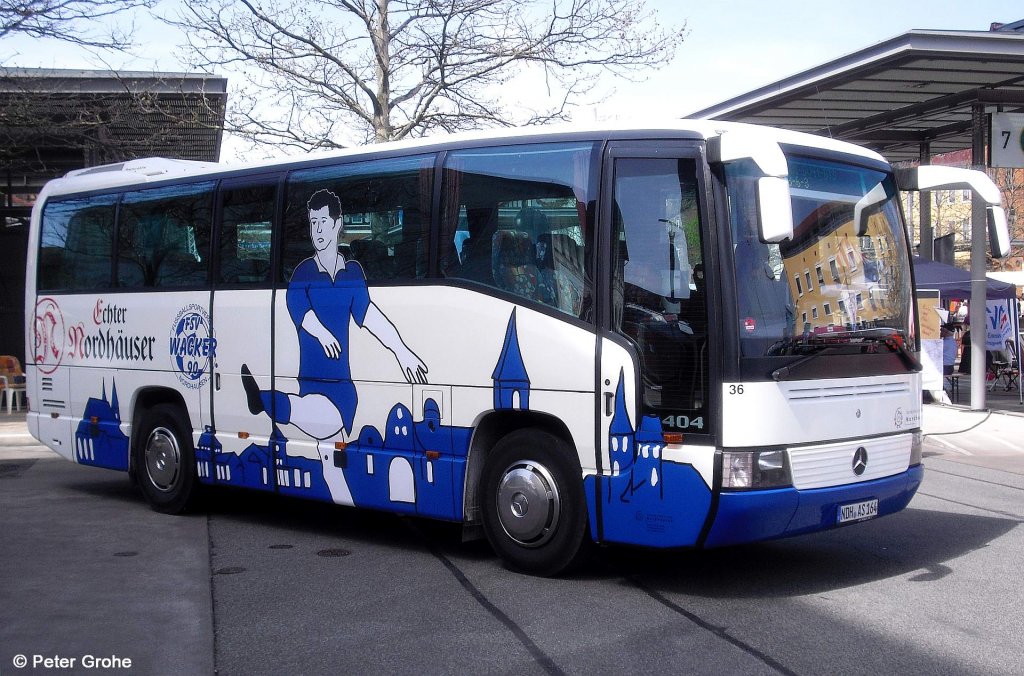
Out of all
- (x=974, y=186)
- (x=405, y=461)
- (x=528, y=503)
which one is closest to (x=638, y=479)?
(x=528, y=503)

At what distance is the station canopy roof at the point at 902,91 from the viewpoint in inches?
591

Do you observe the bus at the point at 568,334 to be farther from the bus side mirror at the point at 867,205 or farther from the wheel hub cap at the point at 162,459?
the wheel hub cap at the point at 162,459

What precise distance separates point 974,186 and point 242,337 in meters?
6.02

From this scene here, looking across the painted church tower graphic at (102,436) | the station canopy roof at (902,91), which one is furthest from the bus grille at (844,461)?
the painted church tower graphic at (102,436)

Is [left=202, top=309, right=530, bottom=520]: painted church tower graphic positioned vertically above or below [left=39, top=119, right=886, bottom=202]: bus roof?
below

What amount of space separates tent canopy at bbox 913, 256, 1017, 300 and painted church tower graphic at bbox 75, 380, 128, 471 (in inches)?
528

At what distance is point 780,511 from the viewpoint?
22.0 ft

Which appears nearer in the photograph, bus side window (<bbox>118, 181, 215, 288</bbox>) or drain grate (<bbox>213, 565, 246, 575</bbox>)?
drain grate (<bbox>213, 565, 246, 575</bbox>)

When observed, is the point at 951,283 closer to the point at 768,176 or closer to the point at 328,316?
the point at 328,316

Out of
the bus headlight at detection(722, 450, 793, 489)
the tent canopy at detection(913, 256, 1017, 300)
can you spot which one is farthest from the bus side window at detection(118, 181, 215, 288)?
the tent canopy at detection(913, 256, 1017, 300)

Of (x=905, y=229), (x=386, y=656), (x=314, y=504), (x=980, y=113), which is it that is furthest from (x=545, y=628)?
(x=980, y=113)

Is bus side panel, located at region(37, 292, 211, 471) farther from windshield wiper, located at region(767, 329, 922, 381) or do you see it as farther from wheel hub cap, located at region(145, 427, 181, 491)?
windshield wiper, located at region(767, 329, 922, 381)

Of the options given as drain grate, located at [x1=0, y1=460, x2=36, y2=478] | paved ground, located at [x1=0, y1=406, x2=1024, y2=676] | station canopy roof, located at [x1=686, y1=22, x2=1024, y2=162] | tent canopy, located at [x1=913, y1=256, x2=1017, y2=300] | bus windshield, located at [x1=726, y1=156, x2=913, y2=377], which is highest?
station canopy roof, located at [x1=686, y1=22, x2=1024, y2=162]

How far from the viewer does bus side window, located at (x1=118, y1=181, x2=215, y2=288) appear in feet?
33.6
